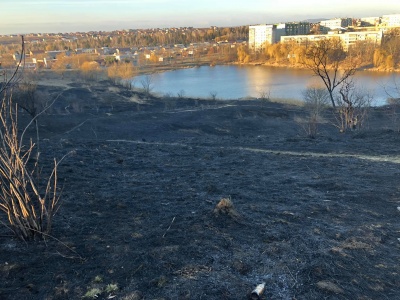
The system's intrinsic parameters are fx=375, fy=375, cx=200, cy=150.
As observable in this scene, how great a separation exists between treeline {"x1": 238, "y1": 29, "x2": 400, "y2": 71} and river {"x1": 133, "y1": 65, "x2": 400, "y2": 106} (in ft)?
9.07

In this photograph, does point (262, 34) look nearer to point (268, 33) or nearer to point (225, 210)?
point (268, 33)

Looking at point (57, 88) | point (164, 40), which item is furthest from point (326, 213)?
point (164, 40)

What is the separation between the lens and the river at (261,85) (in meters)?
34.8

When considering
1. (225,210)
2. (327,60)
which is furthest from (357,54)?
(225,210)

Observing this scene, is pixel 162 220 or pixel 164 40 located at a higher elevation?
pixel 164 40

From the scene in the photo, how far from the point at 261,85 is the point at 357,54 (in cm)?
Answer: 2397

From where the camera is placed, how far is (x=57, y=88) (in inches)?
1415

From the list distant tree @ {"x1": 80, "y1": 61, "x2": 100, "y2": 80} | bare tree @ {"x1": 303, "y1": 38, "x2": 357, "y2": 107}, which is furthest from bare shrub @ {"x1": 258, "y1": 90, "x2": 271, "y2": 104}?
distant tree @ {"x1": 80, "y1": 61, "x2": 100, "y2": 80}

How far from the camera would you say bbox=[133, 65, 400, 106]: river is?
34.8 metres

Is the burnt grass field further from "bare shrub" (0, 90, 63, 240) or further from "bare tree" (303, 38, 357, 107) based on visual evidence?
"bare tree" (303, 38, 357, 107)

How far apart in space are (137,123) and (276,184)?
1576 cm

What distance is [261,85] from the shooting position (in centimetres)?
4116

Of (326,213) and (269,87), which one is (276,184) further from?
(269,87)

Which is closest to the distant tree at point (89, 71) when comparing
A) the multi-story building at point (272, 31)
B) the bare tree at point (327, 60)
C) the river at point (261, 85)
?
the river at point (261, 85)
